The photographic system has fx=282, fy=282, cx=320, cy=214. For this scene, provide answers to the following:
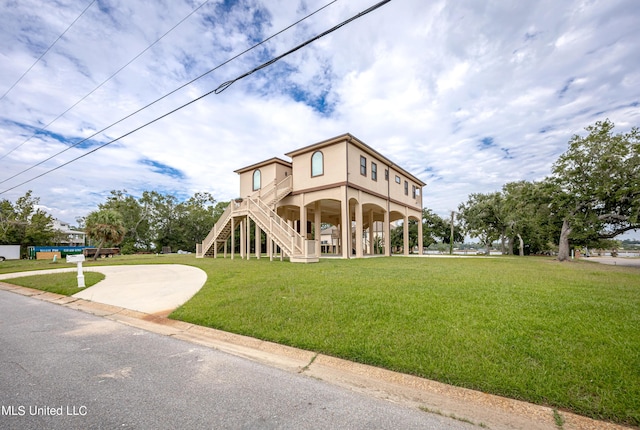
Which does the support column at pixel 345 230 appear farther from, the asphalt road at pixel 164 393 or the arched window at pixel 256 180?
the asphalt road at pixel 164 393

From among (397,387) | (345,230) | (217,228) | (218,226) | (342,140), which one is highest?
(342,140)

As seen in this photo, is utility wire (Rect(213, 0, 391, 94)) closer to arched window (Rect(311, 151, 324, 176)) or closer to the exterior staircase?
the exterior staircase

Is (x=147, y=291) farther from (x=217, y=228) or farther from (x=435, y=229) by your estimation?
(x=435, y=229)

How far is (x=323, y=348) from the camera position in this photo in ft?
13.6

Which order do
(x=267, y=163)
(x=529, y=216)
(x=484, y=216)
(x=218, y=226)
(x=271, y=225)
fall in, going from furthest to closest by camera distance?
(x=484, y=216) < (x=529, y=216) < (x=267, y=163) < (x=218, y=226) < (x=271, y=225)

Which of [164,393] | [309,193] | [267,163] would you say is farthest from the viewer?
[267,163]

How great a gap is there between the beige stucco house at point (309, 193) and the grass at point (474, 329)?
780 cm

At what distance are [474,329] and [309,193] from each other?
14557 millimetres

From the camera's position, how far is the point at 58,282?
408 inches

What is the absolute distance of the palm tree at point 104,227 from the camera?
944 inches

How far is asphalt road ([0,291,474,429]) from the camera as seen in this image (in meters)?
2.47

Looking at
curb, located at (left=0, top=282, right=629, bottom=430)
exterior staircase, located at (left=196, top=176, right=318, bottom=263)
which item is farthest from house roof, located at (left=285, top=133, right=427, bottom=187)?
curb, located at (left=0, top=282, right=629, bottom=430)

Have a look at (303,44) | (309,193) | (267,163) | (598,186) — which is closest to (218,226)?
(267,163)

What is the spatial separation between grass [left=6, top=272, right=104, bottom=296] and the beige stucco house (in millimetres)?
7549
